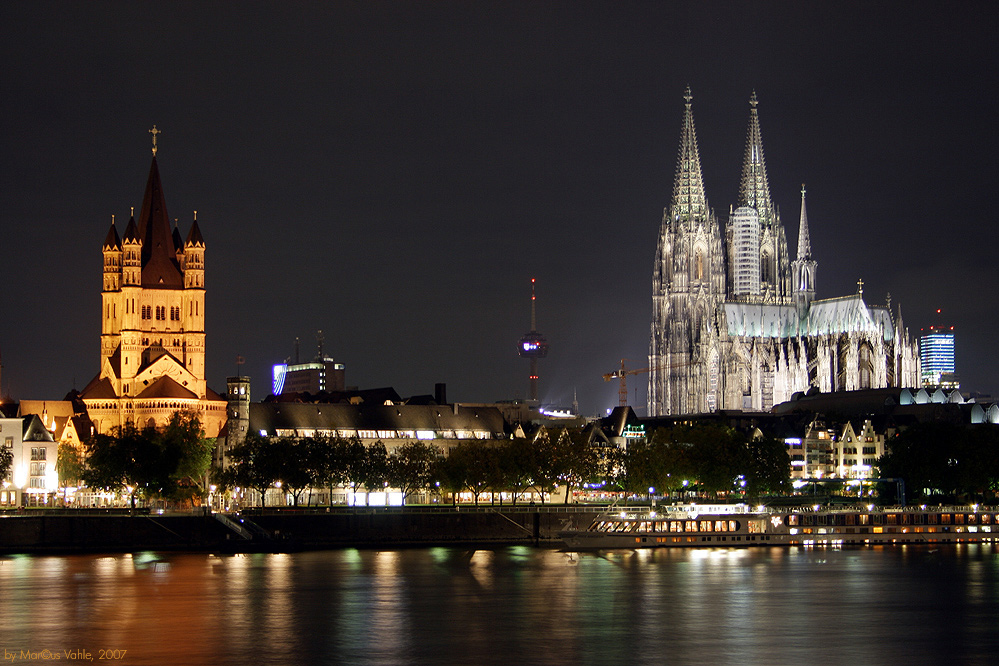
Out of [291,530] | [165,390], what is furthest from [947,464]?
[165,390]

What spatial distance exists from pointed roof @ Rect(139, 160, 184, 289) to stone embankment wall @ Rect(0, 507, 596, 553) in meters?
43.0

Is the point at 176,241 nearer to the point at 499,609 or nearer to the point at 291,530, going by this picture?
the point at 291,530

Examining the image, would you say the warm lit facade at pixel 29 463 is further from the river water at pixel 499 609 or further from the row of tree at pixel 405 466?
the river water at pixel 499 609

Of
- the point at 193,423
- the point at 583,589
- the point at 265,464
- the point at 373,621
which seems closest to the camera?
the point at 373,621

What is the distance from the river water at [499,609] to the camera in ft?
224

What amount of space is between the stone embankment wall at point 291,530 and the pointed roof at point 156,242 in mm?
43013

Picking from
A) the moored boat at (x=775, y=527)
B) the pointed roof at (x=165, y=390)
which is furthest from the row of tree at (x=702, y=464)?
the pointed roof at (x=165, y=390)

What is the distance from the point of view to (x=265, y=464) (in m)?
137

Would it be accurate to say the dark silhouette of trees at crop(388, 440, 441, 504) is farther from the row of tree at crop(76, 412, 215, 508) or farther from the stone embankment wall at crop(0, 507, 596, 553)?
the row of tree at crop(76, 412, 215, 508)

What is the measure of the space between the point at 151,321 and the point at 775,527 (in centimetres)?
6760

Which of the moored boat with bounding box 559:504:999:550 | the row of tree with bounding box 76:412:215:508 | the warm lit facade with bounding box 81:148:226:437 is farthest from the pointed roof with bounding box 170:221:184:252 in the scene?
the moored boat with bounding box 559:504:999:550

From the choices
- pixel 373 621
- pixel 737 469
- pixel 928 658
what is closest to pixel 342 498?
pixel 737 469

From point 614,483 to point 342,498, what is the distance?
27.4 m

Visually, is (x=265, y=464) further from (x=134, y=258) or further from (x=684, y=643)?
(x=684, y=643)
